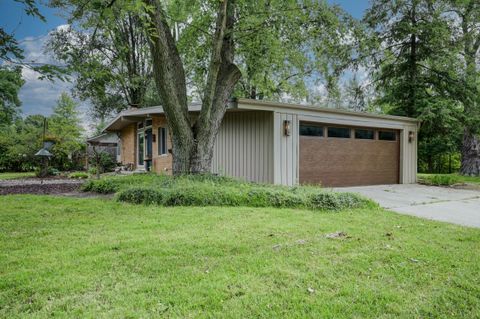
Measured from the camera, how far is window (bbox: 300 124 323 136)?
9.42 metres

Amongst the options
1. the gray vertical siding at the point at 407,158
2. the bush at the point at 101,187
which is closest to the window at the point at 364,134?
the gray vertical siding at the point at 407,158

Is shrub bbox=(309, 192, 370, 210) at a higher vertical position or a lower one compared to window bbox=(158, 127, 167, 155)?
lower

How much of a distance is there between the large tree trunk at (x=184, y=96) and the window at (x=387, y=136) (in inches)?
244

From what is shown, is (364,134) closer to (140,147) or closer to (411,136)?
(411,136)

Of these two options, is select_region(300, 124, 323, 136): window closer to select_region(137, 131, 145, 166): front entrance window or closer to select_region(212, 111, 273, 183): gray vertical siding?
select_region(212, 111, 273, 183): gray vertical siding

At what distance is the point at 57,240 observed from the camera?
3514mm

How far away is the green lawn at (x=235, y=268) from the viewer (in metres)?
2.05

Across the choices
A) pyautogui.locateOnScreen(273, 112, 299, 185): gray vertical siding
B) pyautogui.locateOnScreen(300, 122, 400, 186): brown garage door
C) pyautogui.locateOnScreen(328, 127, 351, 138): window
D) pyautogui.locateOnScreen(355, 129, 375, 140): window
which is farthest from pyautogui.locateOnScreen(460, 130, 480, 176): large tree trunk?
pyautogui.locateOnScreen(273, 112, 299, 185): gray vertical siding

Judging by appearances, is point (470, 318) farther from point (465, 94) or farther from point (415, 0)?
point (415, 0)

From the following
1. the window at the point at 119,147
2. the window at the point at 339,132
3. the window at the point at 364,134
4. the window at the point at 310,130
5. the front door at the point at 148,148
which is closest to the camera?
the window at the point at 310,130

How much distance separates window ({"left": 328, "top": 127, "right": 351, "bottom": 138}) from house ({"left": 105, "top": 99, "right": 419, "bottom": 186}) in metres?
0.03

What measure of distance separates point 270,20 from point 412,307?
871cm

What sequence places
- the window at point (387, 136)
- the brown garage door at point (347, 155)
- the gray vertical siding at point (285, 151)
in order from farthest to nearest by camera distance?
1. the window at point (387, 136)
2. the brown garage door at point (347, 155)
3. the gray vertical siding at point (285, 151)

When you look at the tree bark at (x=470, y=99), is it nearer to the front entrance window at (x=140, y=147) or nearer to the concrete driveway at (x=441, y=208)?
the concrete driveway at (x=441, y=208)
